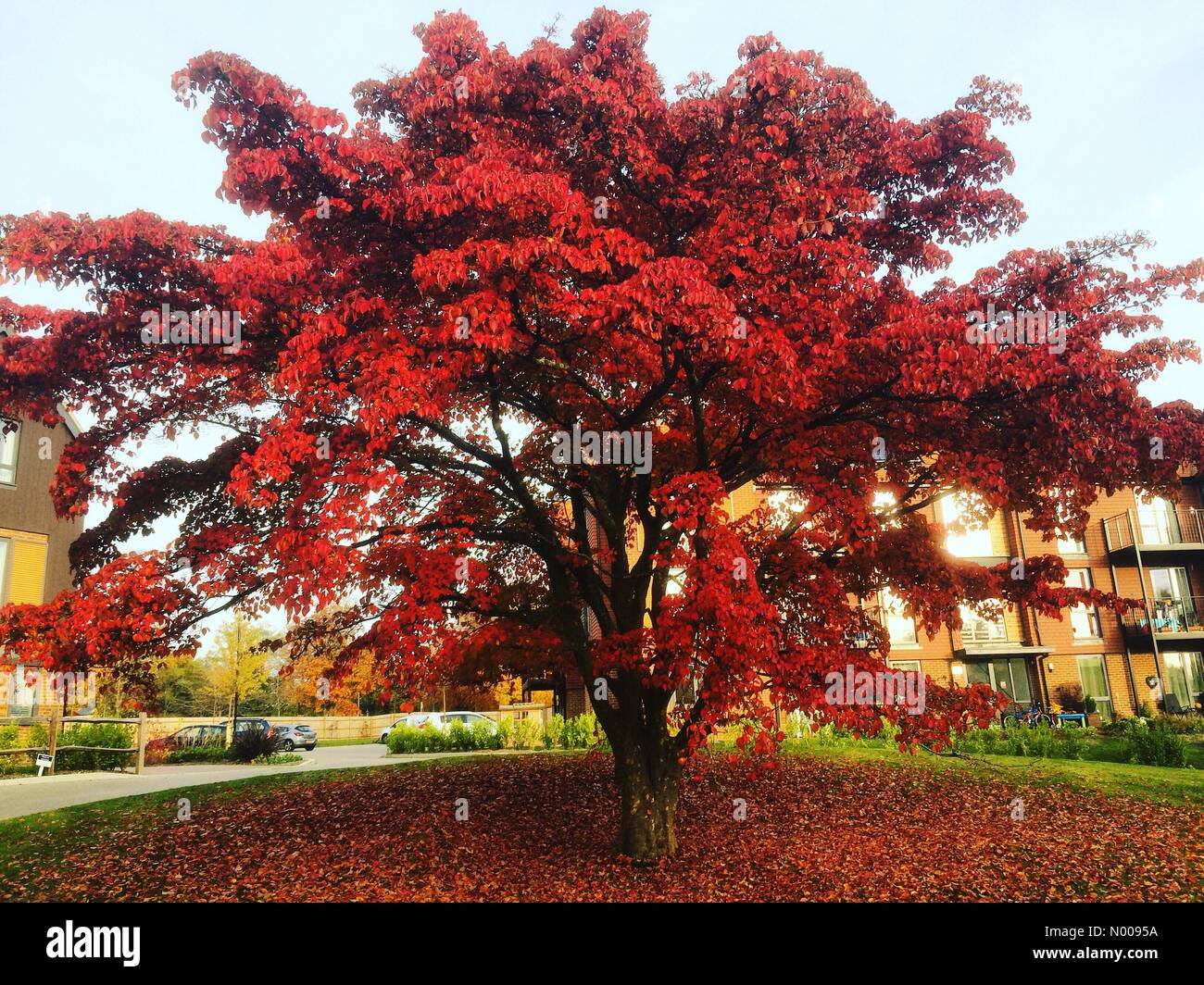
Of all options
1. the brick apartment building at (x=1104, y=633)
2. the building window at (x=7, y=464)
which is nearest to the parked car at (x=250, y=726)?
the brick apartment building at (x=1104, y=633)

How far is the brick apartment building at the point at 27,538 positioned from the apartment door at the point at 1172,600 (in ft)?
123

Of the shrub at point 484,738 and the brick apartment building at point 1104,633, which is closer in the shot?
the shrub at point 484,738

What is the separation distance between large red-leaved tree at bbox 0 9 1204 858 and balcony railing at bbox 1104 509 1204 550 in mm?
26400

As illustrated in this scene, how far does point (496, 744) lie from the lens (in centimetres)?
2130

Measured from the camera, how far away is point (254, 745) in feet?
71.8

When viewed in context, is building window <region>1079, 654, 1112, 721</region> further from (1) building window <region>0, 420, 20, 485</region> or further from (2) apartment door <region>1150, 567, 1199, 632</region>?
(1) building window <region>0, 420, 20, 485</region>

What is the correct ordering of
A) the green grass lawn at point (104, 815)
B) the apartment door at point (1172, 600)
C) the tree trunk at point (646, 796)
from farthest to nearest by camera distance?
the apartment door at point (1172, 600), the green grass lawn at point (104, 815), the tree trunk at point (646, 796)

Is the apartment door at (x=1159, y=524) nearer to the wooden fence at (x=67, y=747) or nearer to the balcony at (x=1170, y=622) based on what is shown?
the balcony at (x=1170, y=622)

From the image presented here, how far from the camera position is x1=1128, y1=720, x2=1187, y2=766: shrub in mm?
14641

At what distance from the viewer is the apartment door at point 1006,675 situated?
97.7ft

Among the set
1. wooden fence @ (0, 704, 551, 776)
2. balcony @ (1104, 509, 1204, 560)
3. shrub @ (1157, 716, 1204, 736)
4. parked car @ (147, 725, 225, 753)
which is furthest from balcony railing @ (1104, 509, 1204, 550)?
parked car @ (147, 725, 225, 753)

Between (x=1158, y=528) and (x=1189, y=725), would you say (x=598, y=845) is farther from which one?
(x=1158, y=528)

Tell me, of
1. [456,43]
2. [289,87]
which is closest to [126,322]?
[289,87]

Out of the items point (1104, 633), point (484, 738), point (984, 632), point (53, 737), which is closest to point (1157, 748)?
point (484, 738)
